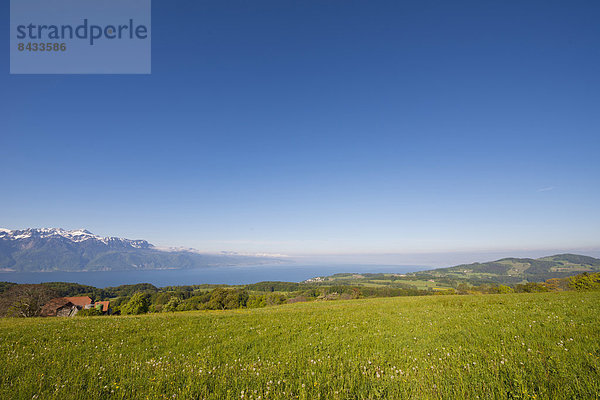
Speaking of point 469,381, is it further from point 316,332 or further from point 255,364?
point 316,332

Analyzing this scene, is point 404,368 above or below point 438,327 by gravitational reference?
above

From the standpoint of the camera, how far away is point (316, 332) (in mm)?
9250

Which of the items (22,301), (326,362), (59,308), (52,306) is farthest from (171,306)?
(326,362)

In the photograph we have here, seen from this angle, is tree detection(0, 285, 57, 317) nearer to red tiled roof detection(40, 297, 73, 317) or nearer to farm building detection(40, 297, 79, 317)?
red tiled roof detection(40, 297, 73, 317)

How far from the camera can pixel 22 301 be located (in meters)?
42.6

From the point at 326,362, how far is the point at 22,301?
64.7 metres

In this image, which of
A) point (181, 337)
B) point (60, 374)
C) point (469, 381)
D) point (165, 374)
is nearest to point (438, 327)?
point (469, 381)

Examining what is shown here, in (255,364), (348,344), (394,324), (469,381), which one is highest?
(469,381)

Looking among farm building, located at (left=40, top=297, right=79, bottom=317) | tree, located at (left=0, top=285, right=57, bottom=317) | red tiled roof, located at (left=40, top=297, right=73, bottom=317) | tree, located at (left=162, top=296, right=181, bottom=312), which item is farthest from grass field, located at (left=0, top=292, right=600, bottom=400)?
farm building, located at (left=40, top=297, right=79, bottom=317)

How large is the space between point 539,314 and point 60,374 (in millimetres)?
15685

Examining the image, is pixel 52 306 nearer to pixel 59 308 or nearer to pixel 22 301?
pixel 59 308

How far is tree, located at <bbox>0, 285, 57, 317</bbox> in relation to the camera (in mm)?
42156

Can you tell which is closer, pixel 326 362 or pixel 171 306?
pixel 326 362

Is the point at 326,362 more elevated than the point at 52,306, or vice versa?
the point at 326,362
